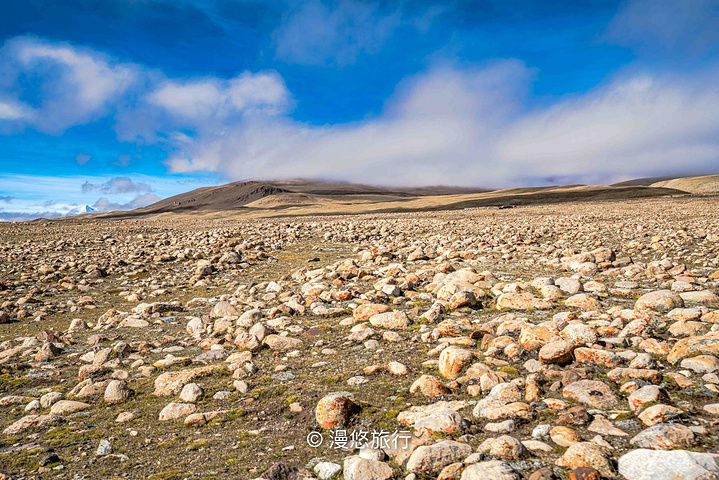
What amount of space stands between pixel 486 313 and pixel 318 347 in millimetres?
2570

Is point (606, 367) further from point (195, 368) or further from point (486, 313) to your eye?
point (195, 368)

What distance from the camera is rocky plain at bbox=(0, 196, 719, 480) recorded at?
279cm

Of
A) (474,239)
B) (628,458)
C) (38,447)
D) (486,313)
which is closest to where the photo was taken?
(628,458)

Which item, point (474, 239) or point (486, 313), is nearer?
point (486, 313)

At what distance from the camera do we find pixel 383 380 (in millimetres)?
4215

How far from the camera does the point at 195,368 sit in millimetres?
4848

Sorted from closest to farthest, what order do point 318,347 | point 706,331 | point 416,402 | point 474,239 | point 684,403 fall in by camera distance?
point 684,403
point 416,402
point 706,331
point 318,347
point 474,239

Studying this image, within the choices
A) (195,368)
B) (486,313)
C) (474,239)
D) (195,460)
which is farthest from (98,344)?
(474,239)

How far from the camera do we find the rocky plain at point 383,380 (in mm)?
2793

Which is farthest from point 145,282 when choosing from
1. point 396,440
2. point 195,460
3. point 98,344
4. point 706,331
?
point 706,331

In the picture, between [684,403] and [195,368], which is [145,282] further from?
[684,403]

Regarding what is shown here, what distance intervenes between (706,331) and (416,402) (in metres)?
3.41

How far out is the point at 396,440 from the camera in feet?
10.2

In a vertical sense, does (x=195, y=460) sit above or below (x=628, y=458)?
below
